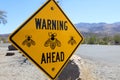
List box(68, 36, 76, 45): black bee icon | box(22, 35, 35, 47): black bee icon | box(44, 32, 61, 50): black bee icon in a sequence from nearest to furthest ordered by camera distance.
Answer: box(22, 35, 35, 47): black bee icon → box(44, 32, 61, 50): black bee icon → box(68, 36, 76, 45): black bee icon

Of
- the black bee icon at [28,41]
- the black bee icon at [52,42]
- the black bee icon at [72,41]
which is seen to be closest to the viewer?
the black bee icon at [28,41]

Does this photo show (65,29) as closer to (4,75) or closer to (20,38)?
(20,38)

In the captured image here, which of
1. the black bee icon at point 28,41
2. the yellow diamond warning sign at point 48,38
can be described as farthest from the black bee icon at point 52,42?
the black bee icon at point 28,41

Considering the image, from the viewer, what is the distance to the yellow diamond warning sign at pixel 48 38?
4848mm

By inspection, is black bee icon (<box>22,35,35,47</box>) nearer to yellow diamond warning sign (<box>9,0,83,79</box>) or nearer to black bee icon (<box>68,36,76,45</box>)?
yellow diamond warning sign (<box>9,0,83,79</box>)

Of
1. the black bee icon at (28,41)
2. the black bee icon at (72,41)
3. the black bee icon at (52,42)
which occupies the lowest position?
the black bee icon at (72,41)

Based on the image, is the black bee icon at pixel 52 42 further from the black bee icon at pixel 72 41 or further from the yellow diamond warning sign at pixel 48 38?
the black bee icon at pixel 72 41

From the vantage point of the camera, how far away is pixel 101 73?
1391 centimetres

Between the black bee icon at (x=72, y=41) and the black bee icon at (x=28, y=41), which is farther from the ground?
the black bee icon at (x=28, y=41)

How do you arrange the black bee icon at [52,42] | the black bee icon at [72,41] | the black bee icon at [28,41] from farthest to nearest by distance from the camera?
the black bee icon at [72,41]
the black bee icon at [52,42]
the black bee icon at [28,41]

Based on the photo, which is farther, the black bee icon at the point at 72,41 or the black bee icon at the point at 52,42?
the black bee icon at the point at 72,41

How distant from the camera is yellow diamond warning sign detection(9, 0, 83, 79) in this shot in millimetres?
4848

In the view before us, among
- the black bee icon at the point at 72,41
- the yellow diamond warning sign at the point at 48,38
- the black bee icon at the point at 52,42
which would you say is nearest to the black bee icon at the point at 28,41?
the yellow diamond warning sign at the point at 48,38

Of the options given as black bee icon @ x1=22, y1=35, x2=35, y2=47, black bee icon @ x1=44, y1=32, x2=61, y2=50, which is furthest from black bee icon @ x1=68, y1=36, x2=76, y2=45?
black bee icon @ x1=22, y1=35, x2=35, y2=47
